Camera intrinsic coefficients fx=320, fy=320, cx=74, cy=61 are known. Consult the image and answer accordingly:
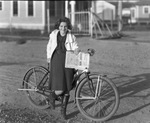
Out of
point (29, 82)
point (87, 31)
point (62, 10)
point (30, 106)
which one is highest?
point (62, 10)

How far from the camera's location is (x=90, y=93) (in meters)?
5.00

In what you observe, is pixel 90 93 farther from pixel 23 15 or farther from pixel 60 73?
pixel 23 15

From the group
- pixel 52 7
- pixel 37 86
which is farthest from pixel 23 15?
pixel 37 86

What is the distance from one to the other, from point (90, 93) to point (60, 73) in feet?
1.85

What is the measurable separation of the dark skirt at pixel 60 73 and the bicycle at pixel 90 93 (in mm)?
129

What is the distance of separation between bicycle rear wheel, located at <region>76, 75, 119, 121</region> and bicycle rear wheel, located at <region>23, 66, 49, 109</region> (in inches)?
28.0

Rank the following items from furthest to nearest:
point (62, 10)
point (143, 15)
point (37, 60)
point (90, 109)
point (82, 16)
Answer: point (143, 15), point (62, 10), point (82, 16), point (37, 60), point (90, 109)

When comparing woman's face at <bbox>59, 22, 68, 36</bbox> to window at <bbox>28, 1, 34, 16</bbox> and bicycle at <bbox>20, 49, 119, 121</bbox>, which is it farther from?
window at <bbox>28, 1, 34, 16</bbox>

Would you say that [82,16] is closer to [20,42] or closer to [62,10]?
[20,42]

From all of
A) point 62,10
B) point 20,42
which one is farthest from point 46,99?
point 62,10

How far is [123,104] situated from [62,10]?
2873cm

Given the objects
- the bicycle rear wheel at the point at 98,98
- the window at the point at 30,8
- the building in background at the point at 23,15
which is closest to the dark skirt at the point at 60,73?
the bicycle rear wheel at the point at 98,98

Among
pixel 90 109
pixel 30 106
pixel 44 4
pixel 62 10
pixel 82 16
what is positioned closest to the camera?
pixel 90 109

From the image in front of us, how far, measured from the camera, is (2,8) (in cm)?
3156
